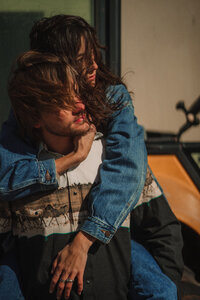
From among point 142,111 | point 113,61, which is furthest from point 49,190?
point 142,111

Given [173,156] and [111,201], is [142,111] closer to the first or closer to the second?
[173,156]

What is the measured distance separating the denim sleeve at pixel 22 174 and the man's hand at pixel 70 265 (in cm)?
23

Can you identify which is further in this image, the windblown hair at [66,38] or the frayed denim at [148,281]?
the windblown hair at [66,38]

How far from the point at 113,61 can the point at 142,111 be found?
1.86 feet

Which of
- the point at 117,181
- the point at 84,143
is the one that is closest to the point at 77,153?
the point at 84,143

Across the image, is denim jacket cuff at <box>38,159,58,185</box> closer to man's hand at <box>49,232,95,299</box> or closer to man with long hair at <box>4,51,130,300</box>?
man with long hair at <box>4,51,130,300</box>

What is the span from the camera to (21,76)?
3.81 feet

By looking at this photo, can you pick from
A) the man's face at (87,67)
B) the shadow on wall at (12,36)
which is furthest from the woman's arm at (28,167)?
the shadow on wall at (12,36)

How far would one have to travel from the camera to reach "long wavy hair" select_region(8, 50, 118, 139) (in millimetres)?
1127

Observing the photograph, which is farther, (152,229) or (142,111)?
(142,111)

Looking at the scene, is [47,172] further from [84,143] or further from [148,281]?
[148,281]

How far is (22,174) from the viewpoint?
110 cm

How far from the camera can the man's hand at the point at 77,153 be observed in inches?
45.4

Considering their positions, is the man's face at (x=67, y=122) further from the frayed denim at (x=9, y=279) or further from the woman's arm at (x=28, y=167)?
the frayed denim at (x=9, y=279)
